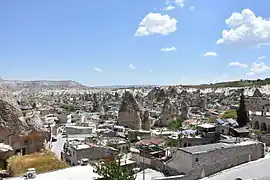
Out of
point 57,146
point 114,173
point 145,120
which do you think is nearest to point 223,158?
point 114,173

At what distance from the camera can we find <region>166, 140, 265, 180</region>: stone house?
20.3 meters

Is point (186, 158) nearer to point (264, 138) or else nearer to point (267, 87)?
point (264, 138)

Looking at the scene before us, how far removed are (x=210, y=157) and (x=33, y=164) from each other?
1156 cm

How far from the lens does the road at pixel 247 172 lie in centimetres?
2022

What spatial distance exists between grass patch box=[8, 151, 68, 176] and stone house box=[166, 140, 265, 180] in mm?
7846

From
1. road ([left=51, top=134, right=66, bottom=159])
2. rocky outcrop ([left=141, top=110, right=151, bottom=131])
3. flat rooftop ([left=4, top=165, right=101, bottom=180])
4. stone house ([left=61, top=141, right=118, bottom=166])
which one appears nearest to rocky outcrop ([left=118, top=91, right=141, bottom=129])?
rocky outcrop ([left=141, top=110, right=151, bottom=131])

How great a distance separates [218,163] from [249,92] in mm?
85934

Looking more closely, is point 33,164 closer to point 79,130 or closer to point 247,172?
point 247,172

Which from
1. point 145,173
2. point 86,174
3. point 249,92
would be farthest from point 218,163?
point 249,92

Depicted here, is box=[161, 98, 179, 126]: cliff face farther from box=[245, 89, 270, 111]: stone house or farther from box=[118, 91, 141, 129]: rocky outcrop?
box=[245, 89, 270, 111]: stone house

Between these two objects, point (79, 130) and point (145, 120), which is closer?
point (79, 130)

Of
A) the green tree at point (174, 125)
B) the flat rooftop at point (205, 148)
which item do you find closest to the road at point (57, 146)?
the flat rooftop at point (205, 148)

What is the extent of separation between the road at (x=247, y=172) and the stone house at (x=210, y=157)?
0.49 metres

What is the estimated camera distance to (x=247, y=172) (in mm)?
21109
